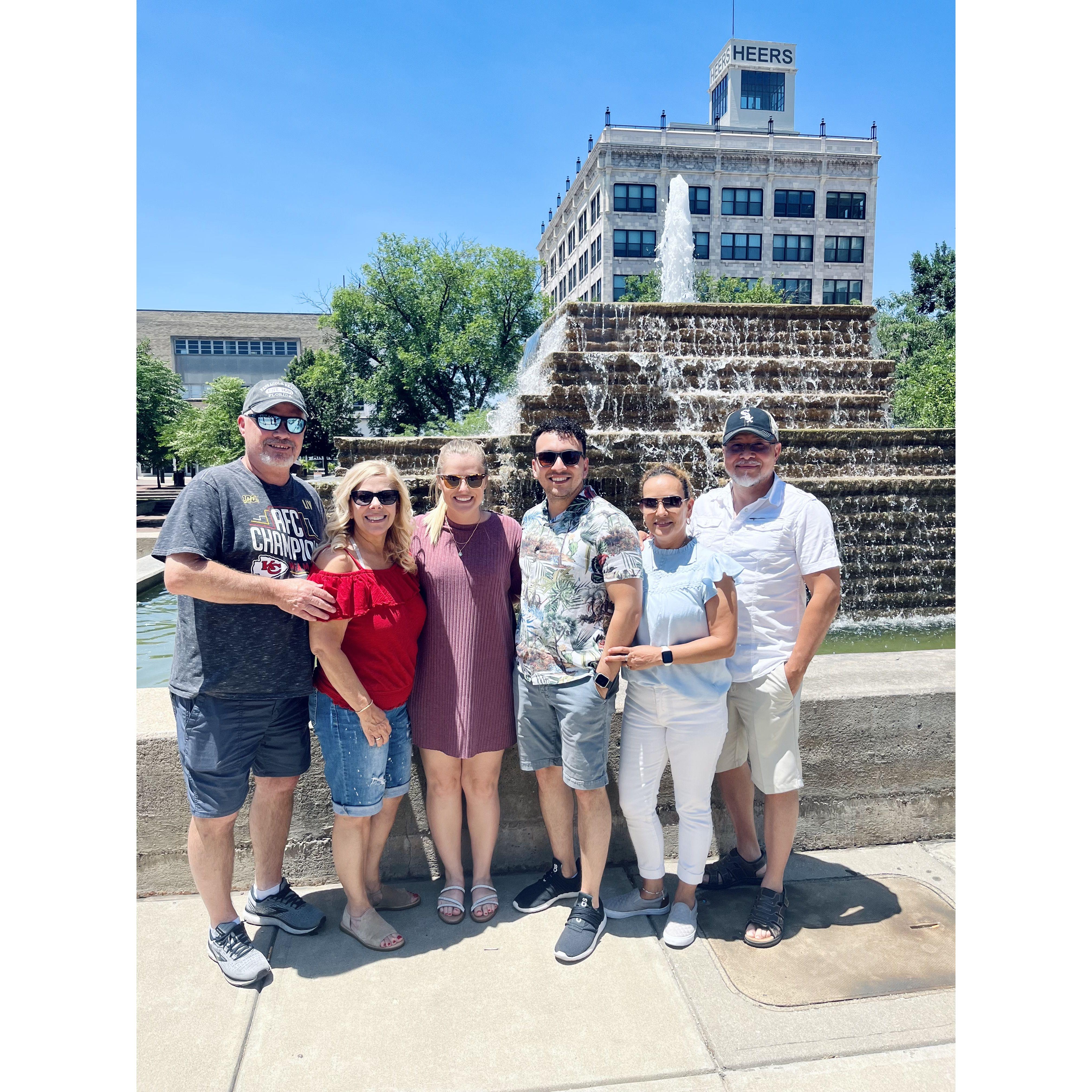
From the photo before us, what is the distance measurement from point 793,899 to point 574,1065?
1327 mm

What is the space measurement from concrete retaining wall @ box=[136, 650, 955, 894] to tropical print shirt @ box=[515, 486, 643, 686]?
1.84ft

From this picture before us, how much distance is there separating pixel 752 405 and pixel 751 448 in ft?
27.6

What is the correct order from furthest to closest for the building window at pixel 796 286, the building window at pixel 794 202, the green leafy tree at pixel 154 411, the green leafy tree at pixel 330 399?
the building window at pixel 794 202
the building window at pixel 796 286
the green leafy tree at pixel 330 399
the green leafy tree at pixel 154 411

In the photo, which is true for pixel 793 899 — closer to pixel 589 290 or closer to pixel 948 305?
pixel 948 305

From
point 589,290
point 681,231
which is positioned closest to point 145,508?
point 681,231

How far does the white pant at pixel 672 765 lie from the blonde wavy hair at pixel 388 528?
105 centimetres

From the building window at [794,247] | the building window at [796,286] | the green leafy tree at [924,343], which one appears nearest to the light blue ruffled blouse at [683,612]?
the green leafy tree at [924,343]

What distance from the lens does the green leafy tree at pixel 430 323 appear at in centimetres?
3728

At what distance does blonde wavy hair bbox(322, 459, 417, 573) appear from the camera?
9.00 ft

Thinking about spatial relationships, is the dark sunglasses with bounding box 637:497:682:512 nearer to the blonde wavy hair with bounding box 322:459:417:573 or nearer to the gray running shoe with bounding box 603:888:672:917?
the blonde wavy hair with bounding box 322:459:417:573

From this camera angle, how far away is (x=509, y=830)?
134 inches

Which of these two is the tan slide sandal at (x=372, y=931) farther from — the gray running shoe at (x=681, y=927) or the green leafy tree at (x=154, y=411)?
the green leafy tree at (x=154, y=411)

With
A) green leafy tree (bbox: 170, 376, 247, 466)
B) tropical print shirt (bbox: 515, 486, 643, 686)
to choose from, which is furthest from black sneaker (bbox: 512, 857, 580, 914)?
green leafy tree (bbox: 170, 376, 247, 466)

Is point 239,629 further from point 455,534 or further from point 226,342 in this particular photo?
point 226,342
